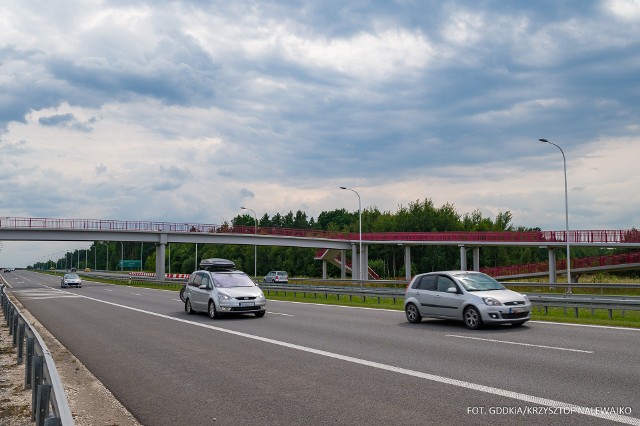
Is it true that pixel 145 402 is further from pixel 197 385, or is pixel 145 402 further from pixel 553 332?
pixel 553 332

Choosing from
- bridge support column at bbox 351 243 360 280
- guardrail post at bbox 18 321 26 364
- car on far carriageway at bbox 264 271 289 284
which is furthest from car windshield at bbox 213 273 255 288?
bridge support column at bbox 351 243 360 280

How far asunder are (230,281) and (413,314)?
693 centimetres

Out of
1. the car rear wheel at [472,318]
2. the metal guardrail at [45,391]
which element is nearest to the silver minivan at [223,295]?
the car rear wheel at [472,318]

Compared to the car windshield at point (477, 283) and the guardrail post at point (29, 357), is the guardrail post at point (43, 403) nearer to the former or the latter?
the guardrail post at point (29, 357)

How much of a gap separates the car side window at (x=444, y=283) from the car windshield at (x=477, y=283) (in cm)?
24

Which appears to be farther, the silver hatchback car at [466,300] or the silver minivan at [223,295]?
the silver minivan at [223,295]

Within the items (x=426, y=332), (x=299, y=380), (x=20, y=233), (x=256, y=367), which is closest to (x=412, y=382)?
(x=299, y=380)

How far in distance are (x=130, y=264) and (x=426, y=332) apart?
476 ft

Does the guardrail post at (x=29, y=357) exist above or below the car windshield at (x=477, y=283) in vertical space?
below

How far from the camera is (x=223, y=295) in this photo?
64.9 feet

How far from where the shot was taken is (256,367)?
10.5 m

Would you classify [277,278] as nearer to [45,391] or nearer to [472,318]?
[472,318]

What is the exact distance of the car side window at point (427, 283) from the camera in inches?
672

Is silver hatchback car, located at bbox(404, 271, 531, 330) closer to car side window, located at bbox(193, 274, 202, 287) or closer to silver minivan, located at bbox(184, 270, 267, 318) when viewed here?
silver minivan, located at bbox(184, 270, 267, 318)
